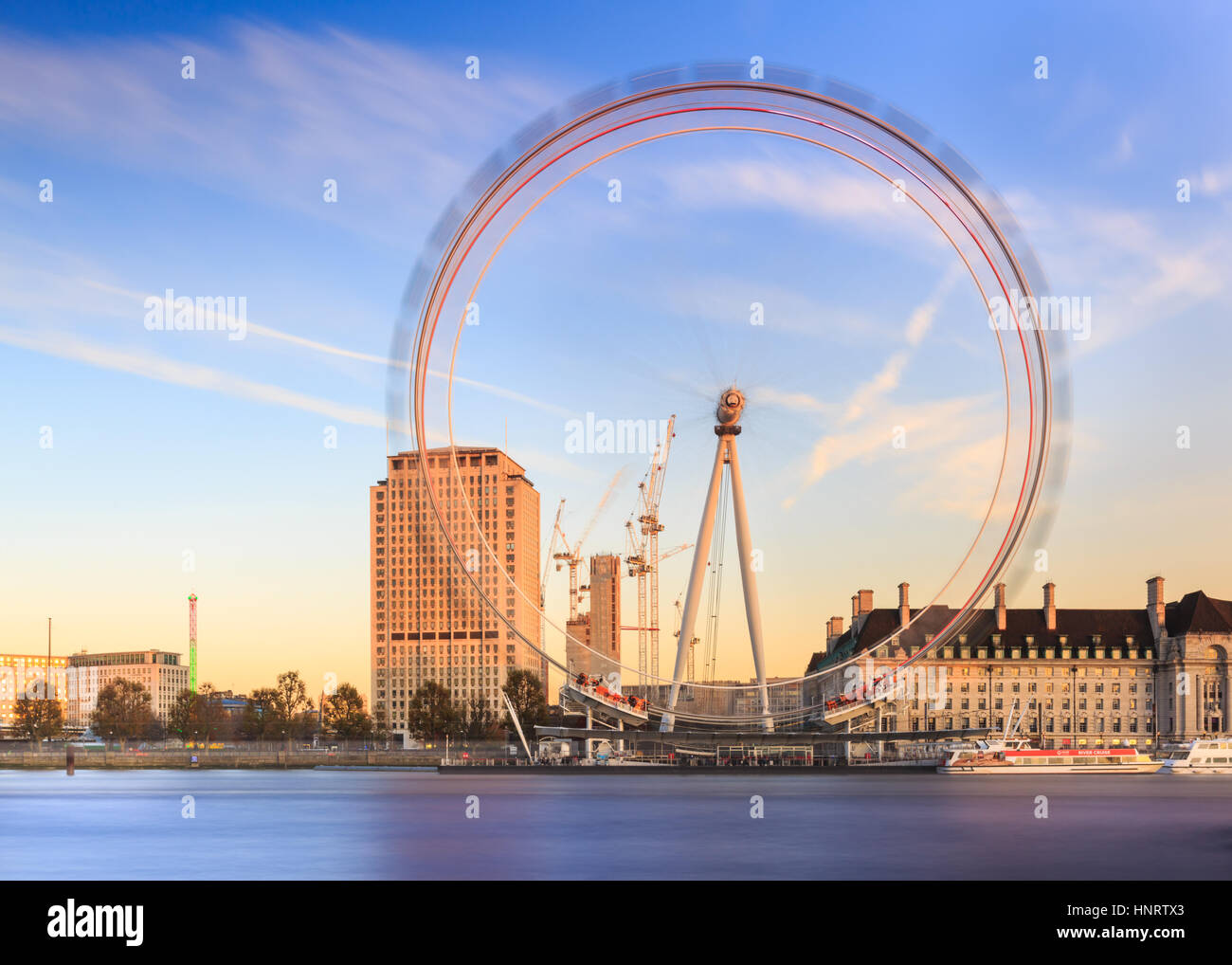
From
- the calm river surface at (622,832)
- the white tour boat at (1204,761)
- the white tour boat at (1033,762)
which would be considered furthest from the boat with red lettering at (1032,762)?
the calm river surface at (622,832)

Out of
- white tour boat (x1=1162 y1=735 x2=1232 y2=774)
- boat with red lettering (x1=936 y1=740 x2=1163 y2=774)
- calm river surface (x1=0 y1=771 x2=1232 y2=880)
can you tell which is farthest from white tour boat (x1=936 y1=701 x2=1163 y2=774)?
calm river surface (x1=0 y1=771 x2=1232 y2=880)

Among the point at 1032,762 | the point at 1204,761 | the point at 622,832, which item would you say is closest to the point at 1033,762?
the point at 1032,762

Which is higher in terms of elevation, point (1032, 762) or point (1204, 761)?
point (1032, 762)

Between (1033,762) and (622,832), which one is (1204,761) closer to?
(1033,762)

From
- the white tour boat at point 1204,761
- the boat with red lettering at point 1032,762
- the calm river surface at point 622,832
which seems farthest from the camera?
the white tour boat at point 1204,761

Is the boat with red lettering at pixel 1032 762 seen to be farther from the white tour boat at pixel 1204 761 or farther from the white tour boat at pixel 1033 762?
the white tour boat at pixel 1204 761

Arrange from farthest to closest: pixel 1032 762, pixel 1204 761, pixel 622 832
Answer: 1. pixel 1204 761
2. pixel 1032 762
3. pixel 622 832

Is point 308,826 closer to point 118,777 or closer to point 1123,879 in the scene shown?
point 1123,879

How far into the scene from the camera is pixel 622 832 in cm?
6425

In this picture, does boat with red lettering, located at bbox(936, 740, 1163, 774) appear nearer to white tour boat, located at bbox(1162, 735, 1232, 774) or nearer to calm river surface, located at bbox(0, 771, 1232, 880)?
white tour boat, located at bbox(1162, 735, 1232, 774)

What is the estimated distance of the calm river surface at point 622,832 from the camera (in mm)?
49812

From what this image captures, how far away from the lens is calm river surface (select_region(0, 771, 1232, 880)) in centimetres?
4981
